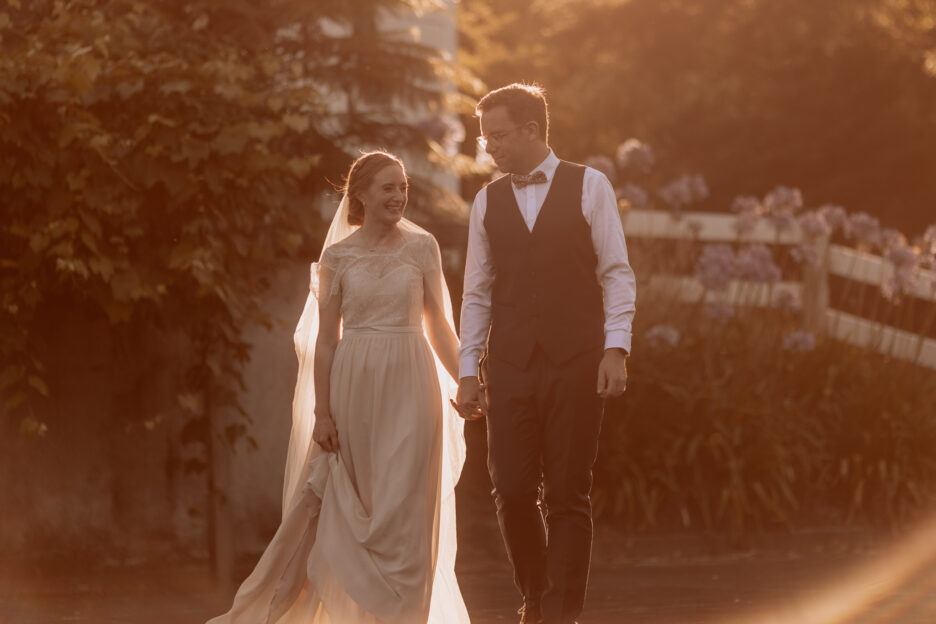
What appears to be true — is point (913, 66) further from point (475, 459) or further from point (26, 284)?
point (26, 284)

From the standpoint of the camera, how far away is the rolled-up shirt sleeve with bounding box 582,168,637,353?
19.0 ft

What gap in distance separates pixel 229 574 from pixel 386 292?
2.79m

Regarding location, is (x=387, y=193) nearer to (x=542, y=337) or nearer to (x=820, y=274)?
(x=542, y=337)

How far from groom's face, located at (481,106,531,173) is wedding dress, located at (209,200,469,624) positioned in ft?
1.72

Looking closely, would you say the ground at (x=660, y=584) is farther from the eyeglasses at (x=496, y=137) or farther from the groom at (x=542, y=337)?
the eyeglasses at (x=496, y=137)

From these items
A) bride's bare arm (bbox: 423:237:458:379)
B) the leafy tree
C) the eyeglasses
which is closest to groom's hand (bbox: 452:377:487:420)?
bride's bare arm (bbox: 423:237:458:379)

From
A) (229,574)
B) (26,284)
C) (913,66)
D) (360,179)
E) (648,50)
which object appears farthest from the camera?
(648,50)

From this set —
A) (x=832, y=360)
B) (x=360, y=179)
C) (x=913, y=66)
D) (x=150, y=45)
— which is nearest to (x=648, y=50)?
(x=913, y=66)

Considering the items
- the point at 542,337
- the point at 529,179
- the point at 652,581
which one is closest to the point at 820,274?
the point at 652,581

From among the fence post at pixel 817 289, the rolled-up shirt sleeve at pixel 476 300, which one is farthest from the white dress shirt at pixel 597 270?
the fence post at pixel 817 289

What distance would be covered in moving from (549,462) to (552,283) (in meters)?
0.70

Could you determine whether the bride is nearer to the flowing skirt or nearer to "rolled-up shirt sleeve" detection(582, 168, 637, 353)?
the flowing skirt

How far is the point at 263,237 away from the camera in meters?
8.40

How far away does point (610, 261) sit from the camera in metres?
5.89
